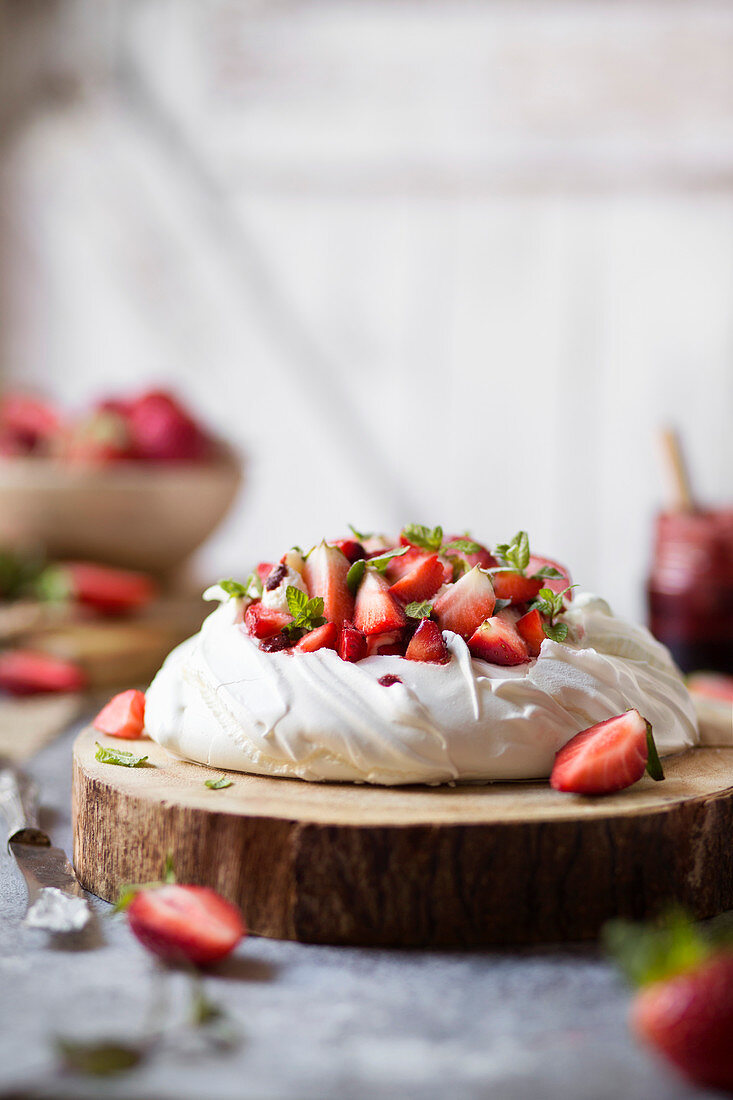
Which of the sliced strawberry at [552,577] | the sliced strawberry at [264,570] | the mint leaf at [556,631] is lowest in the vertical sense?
the mint leaf at [556,631]

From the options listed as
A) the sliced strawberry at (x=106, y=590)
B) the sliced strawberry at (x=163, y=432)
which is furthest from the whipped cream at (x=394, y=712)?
the sliced strawberry at (x=163, y=432)

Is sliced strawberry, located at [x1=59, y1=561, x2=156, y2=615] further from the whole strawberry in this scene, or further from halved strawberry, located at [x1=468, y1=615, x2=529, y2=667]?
the whole strawberry

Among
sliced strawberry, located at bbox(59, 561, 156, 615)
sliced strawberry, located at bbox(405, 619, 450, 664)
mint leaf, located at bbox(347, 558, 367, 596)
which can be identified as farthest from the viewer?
sliced strawberry, located at bbox(59, 561, 156, 615)

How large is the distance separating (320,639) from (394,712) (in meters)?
0.16

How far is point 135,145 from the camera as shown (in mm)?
4625

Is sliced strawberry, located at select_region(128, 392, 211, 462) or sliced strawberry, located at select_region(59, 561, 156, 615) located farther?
sliced strawberry, located at select_region(128, 392, 211, 462)

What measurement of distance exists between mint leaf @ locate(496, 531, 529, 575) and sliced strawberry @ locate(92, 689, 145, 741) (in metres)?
0.53

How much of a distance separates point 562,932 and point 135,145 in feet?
13.6

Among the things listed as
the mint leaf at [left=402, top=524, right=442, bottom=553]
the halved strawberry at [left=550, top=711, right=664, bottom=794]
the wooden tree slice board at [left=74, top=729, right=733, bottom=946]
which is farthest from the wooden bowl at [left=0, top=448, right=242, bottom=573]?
the halved strawberry at [left=550, top=711, right=664, bottom=794]

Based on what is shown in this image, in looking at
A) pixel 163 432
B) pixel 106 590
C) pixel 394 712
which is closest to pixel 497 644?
pixel 394 712

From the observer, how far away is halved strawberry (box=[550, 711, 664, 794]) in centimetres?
123

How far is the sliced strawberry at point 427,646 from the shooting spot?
1337mm

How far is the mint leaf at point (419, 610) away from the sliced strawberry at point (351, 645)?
0.07 meters

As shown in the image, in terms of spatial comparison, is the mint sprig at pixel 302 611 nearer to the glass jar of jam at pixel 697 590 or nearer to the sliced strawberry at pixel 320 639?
the sliced strawberry at pixel 320 639
